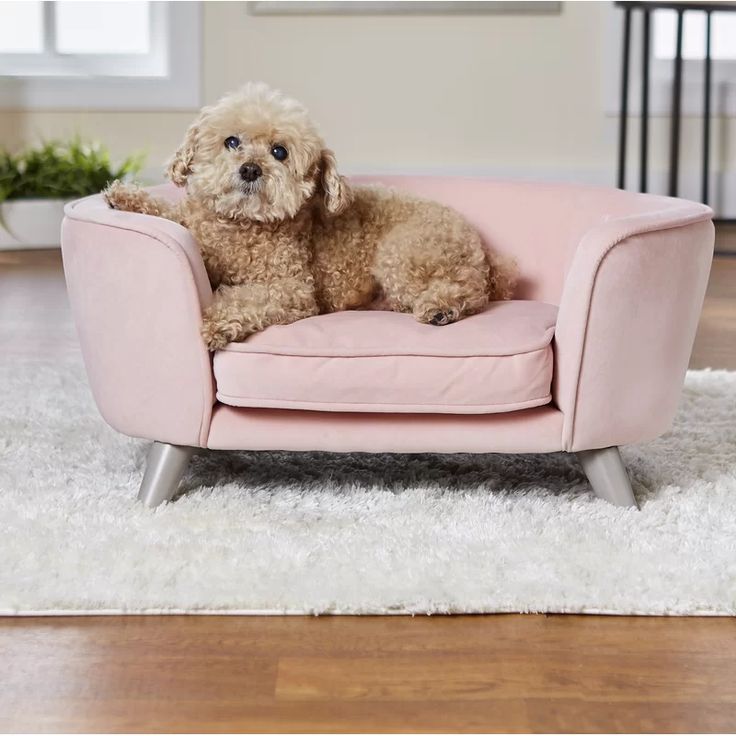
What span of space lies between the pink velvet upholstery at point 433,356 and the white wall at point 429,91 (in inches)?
146

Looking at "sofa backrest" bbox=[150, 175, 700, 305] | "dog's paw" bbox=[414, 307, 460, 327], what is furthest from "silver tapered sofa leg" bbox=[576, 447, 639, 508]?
"sofa backrest" bbox=[150, 175, 700, 305]

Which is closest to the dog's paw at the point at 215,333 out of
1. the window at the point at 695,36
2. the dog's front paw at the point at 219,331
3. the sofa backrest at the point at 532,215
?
the dog's front paw at the point at 219,331

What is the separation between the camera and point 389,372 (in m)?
2.17

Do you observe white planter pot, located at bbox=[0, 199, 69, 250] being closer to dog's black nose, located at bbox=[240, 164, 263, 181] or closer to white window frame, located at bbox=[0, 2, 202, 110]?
white window frame, located at bbox=[0, 2, 202, 110]

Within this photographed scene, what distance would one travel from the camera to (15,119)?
19.5 feet

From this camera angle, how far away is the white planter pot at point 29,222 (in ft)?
18.4

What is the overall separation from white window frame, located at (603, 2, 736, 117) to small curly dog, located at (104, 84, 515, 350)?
11.8 feet

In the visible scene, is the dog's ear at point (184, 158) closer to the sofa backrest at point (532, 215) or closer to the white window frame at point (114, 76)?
the sofa backrest at point (532, 215)

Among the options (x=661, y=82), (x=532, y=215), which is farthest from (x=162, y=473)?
(x=661, y=82)

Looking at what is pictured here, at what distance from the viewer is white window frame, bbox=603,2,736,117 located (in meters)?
5.80

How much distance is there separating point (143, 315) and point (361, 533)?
1.98 feet

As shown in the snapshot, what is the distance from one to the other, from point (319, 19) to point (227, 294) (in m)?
3.90

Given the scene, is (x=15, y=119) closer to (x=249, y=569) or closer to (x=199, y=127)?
(x=199, y=127)

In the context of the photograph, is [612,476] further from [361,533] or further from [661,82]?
[661,82]
